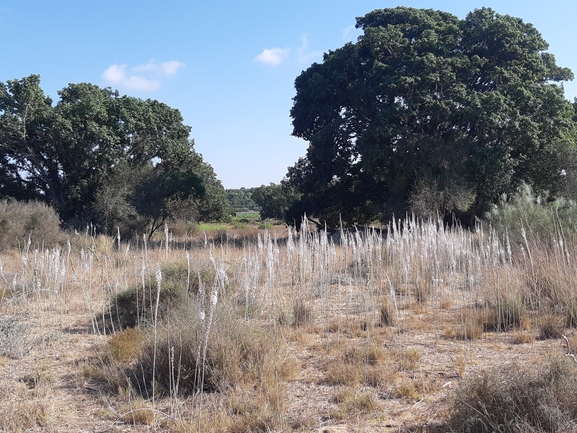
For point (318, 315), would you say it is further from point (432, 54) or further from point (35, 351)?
point (432, 54)

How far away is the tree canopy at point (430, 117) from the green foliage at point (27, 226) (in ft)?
33.6

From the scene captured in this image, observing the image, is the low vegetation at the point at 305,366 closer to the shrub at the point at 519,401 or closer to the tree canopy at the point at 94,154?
the shrub at the point at 519,401

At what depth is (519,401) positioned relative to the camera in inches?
127

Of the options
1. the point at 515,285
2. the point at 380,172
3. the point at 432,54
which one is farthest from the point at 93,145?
the point at 515,285

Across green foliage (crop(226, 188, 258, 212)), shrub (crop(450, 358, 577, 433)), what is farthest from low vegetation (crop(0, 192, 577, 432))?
green foliage (crop(226, 188, 258, 212))

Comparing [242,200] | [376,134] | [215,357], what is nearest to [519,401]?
[215,357]

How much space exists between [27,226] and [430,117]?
50.3ft

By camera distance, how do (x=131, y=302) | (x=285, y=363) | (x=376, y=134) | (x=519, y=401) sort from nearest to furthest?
(x=519, y=401), (x=285, y=363), (x=131, y=302), (x=376, y=134)

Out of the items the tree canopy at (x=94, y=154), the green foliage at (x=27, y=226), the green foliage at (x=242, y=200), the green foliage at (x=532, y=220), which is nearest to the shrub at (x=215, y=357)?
the green foliage at (x=532, y=220)

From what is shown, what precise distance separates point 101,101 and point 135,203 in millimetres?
5109

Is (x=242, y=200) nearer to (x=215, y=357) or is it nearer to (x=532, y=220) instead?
(x=532, y=220)

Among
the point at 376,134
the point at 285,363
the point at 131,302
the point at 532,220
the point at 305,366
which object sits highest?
the point at 376,134

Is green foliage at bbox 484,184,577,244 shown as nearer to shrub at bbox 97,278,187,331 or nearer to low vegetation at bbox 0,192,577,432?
low vegetation at bbox 0,192,577,432

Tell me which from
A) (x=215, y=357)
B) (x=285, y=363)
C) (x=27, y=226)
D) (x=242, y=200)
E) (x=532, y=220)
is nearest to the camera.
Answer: (x=215, y=357)
